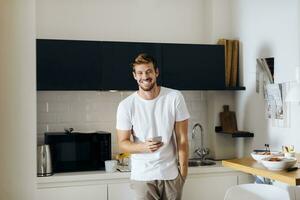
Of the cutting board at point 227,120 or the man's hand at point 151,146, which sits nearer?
the man's hand at point 151,146

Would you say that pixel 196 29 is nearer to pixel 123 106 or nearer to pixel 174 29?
pixel 174 29

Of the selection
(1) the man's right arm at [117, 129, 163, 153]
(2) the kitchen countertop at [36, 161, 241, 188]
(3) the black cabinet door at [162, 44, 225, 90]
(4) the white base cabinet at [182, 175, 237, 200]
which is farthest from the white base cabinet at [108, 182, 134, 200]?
(3) the black cabinet door at [162, 44, 225, 90]

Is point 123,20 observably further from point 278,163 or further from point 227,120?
point 278,163

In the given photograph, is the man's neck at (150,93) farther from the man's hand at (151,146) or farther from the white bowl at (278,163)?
the white bowl at (278,163)

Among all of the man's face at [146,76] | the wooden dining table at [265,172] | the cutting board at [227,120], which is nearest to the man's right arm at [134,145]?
the man's face at [146,76]

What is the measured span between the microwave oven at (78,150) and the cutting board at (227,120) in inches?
47.9

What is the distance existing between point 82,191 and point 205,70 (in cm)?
162

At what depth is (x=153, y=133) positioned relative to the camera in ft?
9.25

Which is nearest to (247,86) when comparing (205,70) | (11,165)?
(205,70)

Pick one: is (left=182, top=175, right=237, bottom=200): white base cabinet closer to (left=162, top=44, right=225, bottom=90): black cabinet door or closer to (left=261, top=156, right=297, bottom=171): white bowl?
(left=162, top=44, right=225, bottom=90): black cabinet door

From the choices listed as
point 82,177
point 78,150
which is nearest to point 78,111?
point 78,150

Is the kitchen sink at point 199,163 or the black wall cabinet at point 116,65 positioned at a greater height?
the black wall cabinet at point 116,65

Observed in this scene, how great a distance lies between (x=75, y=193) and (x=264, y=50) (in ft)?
6.86

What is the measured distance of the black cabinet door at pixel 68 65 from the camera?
11.7ft
